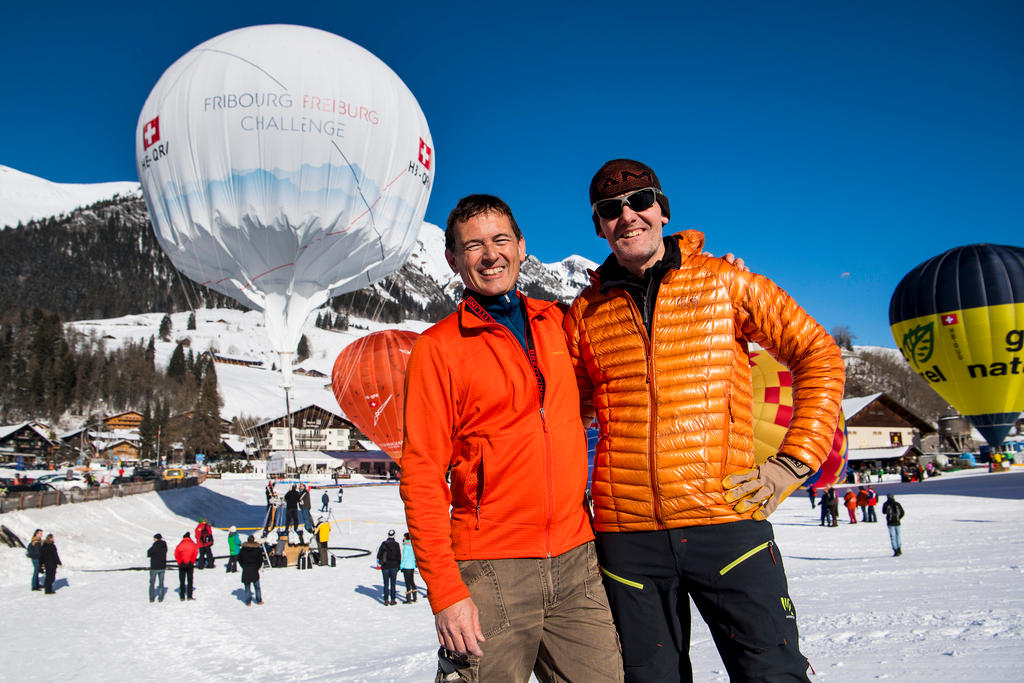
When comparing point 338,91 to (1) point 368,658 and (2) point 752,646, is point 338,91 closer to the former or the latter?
(1) point 368,658

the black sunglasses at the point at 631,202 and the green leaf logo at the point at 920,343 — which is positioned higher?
the green leaf logo at the point at 920,343

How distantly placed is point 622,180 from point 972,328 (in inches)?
1393

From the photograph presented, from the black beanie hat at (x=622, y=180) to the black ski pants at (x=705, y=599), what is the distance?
1.43 metres

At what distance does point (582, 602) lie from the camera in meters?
2.74

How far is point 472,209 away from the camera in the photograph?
9.73ft

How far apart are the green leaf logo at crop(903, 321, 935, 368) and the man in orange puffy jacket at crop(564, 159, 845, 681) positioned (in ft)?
117

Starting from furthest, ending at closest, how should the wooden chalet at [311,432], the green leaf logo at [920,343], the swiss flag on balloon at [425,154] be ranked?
the wooden chalet at [311,432] → the green leaf logo at [920,343] → the swiss flag on balloon at [425,154]

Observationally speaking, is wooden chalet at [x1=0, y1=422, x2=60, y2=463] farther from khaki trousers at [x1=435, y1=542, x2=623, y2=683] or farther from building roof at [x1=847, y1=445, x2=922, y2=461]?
khaki trousers at [x1=435, y1=542, x2=623, y2=683]

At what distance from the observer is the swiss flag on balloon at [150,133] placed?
21453 mm

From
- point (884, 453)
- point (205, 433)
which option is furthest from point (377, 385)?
point (205, 433)

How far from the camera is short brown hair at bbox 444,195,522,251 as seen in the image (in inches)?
117

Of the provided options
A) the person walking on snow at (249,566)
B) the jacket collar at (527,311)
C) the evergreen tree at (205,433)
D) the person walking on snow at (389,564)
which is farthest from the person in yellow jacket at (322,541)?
the evergreen tree at (205,433)

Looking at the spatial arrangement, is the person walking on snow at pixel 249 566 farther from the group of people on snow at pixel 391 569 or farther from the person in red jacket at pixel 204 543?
the person in red jacket at pixel 204 543

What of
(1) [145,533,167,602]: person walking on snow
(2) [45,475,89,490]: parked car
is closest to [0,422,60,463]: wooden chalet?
(2) [45,475,89,490]: parked car
